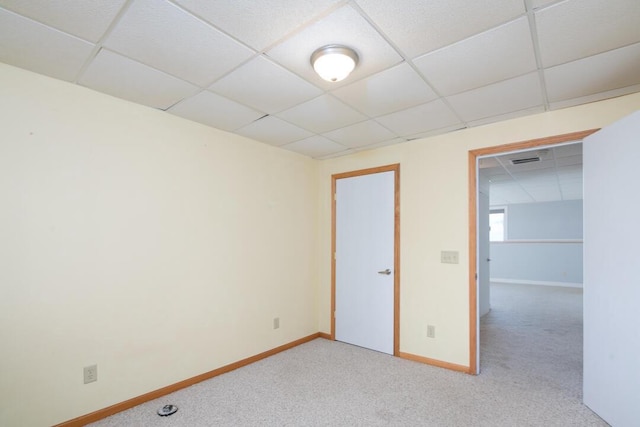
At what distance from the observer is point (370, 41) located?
1.72 m

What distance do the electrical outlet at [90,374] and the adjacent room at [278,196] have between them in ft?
0.09

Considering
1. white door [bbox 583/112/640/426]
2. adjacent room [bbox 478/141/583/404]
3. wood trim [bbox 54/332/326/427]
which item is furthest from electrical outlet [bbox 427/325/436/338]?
wood trim [bbox 54/332/326/427]

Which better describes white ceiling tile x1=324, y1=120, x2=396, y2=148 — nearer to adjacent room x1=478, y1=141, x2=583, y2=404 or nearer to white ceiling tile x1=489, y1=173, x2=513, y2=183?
adjacent room x1=478, y1=141, x2=583, y2=404

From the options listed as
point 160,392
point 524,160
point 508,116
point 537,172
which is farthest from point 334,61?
point 537,172

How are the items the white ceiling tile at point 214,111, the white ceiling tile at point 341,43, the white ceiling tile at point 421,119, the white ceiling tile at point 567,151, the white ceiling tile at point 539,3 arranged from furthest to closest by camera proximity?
the white ceiling tile at point 567,151 → the white ceiling tile at point 421,119 → the white ceiling tile at point 214,111 → the white ceiling tile at point 341,43 → the white ceiling tile at point 539,3

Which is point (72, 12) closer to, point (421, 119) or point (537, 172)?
point (421, 119)

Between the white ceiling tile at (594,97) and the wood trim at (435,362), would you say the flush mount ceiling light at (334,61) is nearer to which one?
the white ceiling tile at (594,97)

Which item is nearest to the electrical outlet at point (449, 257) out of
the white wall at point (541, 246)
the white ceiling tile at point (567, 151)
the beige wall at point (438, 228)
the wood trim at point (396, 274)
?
the beige wall at point (438, 228)

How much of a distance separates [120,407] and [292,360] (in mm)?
1600

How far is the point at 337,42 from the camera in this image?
1.73m

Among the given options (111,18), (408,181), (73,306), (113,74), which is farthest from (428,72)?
(73,306)

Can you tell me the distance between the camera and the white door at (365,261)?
3.64 metres

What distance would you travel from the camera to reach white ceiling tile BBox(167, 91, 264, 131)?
2490 millimetres

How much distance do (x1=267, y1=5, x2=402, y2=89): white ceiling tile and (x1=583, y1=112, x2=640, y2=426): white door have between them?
172 cm
